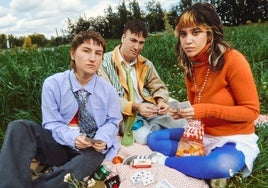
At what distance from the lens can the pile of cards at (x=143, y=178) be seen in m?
2.81

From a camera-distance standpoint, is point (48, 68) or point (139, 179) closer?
point (139, 179)

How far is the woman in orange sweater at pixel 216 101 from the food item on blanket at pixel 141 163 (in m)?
0.09

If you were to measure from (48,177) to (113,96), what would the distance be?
0.77 metres

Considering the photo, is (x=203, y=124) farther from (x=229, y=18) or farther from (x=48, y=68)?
(x=229, y=18)

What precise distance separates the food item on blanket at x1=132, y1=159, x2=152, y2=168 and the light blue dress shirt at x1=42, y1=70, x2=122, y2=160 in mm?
195

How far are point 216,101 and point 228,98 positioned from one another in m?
0.08

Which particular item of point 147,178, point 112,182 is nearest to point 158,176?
point 147,178

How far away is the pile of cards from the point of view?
281cm

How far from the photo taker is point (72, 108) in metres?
3.05

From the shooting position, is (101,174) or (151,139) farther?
(151,139)

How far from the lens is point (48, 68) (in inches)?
178

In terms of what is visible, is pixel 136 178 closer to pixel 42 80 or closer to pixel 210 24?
pixel 210 24

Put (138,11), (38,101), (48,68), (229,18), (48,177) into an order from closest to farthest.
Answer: (48,177), (38,101), (48,68), (138,11), (229,18)

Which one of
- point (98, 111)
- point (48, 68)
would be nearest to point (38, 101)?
point (48, 68)
